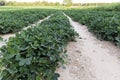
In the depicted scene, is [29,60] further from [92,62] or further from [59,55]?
[92,62]

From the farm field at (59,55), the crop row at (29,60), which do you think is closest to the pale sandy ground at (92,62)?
the farm field at (59,55)

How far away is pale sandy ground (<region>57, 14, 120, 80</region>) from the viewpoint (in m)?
4.85

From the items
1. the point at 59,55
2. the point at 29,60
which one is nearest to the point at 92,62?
the point at 59,55

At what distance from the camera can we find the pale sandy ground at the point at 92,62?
4.85m

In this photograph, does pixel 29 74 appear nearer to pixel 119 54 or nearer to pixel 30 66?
pixel 30 66

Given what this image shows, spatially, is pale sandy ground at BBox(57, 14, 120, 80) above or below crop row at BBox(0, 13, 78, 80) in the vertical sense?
below

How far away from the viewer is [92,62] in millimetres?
5762

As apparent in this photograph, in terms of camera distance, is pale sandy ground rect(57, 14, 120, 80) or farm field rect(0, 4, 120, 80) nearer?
farm field rect(0, 4, 120, 80)

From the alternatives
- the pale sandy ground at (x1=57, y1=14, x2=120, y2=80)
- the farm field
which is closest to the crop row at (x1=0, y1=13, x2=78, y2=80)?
the farm field

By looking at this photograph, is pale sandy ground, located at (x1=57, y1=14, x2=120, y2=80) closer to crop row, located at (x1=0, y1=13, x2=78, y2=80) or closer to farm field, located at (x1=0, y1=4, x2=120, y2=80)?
farm field, located at (x1=0, y1=4, x2=120, y2=80)

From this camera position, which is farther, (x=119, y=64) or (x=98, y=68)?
(x=119, y=64)

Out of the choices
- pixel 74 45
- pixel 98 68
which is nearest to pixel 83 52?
pixel 74 45

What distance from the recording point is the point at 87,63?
5.61 meters

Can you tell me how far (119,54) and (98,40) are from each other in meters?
1.85
